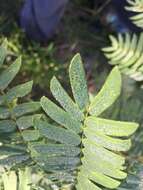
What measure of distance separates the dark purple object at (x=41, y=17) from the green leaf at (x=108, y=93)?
142 centimetres

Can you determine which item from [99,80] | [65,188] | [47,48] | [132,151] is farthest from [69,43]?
[65,188]

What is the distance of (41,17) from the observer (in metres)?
1.88

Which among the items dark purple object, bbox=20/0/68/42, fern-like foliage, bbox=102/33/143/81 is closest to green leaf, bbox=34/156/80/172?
fern-like foliage, bbox=102/33/143/81

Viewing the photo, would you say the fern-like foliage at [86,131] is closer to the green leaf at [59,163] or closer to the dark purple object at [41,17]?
the green leaf at [59,163]

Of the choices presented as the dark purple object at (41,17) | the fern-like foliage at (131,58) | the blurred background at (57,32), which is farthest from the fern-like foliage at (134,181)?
the dark purple object at (41,17)

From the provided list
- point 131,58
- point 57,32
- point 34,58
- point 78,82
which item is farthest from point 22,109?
point 57,32

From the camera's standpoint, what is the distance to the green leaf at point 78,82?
383 millimetres

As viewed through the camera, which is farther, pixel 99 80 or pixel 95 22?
pixel 95 22

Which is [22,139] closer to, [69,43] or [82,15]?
[69,43]

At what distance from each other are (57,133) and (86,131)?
3 cm

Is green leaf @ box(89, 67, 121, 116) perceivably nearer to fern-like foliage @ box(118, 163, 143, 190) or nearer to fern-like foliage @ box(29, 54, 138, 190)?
fern-like foliage @ box(29, 54, 138, 190)

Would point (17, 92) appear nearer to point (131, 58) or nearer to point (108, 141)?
point (108, 141)

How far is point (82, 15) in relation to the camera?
2170 mm

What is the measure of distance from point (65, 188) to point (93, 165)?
0.14 metres
